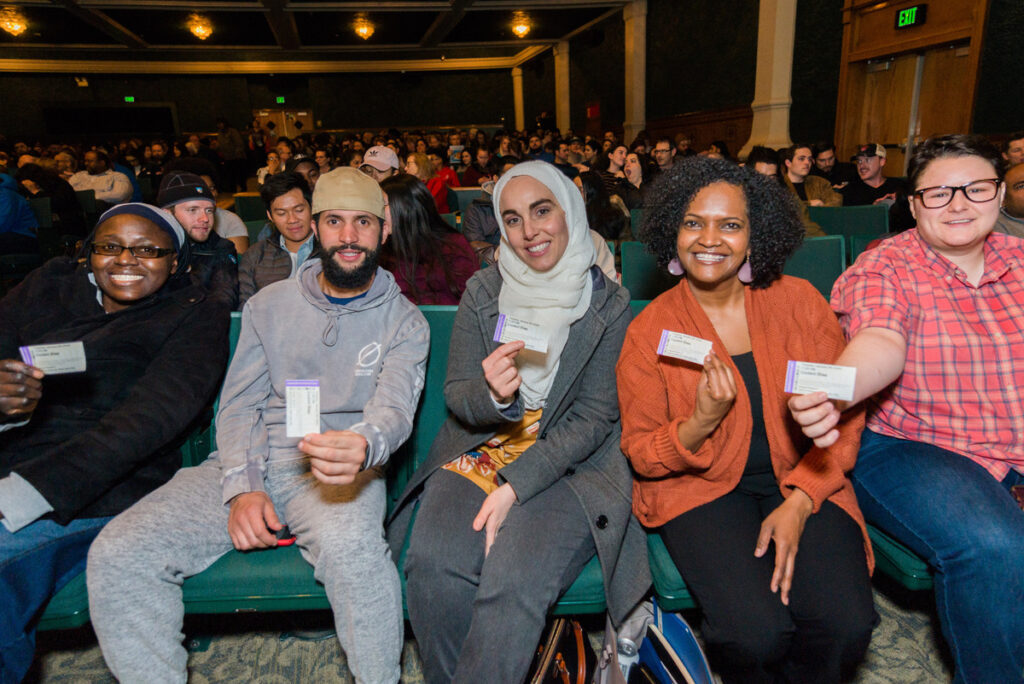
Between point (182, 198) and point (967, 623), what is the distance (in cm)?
400

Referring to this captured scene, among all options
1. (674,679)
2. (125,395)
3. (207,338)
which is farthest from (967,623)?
(125,395)

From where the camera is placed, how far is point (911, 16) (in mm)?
6875

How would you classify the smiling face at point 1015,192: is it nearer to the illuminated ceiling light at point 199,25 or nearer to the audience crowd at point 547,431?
the audience crowd at point 547,431

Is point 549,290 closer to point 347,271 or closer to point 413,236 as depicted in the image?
point 347,271

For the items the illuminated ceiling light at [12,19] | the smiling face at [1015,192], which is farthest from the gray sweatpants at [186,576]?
the illuminated ceiling light at [12,19]

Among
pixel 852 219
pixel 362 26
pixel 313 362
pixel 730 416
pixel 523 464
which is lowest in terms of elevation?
pixel 523 464

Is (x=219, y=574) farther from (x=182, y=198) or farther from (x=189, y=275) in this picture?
(x=182, y=198)

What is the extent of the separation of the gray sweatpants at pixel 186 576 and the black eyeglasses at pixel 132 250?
81cm

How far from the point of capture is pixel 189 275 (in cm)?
218

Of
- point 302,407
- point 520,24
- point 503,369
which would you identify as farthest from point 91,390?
point 520,24

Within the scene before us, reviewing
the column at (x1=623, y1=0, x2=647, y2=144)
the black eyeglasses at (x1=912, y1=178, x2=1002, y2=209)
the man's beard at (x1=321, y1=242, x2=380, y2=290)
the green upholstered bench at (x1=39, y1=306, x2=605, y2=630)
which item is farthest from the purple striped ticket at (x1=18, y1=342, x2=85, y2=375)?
the column at (x1=623, y1=0, x2=647, y2=144)

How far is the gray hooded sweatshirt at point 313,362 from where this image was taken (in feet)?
6.13

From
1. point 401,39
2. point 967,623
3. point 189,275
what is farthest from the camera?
point 401,39

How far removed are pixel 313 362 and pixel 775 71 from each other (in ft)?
29.7
